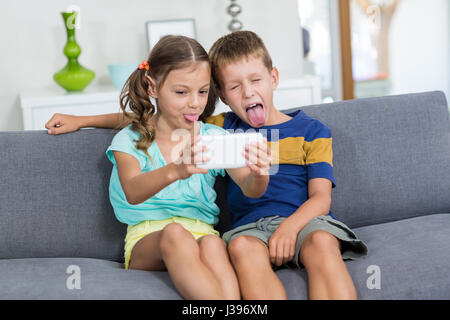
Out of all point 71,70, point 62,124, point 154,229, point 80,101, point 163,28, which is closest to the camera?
point 154,229

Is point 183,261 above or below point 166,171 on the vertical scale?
below

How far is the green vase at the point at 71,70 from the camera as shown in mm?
2984

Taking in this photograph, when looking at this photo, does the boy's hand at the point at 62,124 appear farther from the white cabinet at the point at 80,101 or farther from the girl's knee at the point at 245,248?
the white cabinet at the point at 80,101

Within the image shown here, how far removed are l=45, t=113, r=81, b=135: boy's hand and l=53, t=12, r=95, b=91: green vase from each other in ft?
4.27

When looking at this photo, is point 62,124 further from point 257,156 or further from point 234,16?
point 234,16

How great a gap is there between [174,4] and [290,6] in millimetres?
727

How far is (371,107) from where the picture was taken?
5.98ft

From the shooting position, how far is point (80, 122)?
5.71 feet

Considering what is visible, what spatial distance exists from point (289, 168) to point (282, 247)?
31 cm

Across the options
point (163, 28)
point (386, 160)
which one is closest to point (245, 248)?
point (386, 160)

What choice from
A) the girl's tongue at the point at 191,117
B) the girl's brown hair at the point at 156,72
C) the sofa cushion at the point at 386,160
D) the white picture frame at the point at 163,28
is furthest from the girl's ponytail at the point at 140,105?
the white picture frame at the point at 163,28

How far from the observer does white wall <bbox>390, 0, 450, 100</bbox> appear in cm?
515

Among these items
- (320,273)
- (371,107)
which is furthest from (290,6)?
(320,273)

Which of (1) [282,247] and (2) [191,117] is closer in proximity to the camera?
(1) [282,247]
